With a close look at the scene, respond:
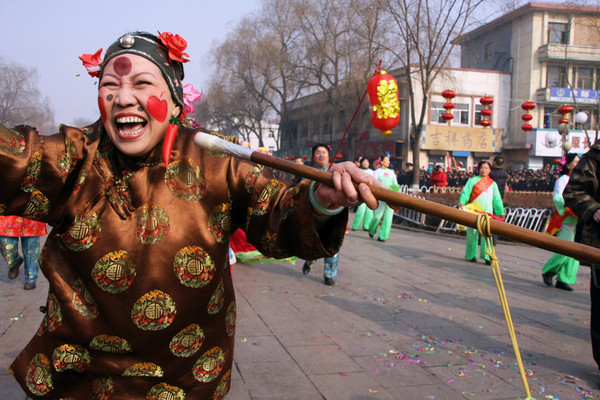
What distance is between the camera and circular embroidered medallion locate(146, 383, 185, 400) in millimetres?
1736

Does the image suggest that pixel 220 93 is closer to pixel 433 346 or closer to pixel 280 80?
pixel 280 80

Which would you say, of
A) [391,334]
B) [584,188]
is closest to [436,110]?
[584,188]

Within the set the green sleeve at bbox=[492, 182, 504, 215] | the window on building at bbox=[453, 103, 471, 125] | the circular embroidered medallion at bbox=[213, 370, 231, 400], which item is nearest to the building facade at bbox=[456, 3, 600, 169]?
the window on building at bbox=[453, 103, 471, 125]

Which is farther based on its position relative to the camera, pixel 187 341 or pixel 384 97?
pixel 384 97

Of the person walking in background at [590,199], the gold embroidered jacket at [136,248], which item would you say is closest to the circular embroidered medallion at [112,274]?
the gold embroidered jacket at [136,248]

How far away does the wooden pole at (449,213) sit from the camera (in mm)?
1250

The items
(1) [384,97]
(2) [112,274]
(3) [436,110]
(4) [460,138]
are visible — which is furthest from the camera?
(3) [436,110]

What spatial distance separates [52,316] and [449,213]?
4.63ft

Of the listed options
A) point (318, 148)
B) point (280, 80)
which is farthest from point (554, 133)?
point (318, 148)

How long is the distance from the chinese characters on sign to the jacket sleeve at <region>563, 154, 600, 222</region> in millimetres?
25173

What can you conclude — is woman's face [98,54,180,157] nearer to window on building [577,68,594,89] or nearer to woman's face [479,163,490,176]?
woman's face [479,163,490,176]

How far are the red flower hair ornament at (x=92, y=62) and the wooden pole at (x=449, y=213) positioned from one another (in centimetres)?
83

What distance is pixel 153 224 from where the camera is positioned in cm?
172

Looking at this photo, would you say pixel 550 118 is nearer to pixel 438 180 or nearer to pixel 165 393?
pixel 438 180
